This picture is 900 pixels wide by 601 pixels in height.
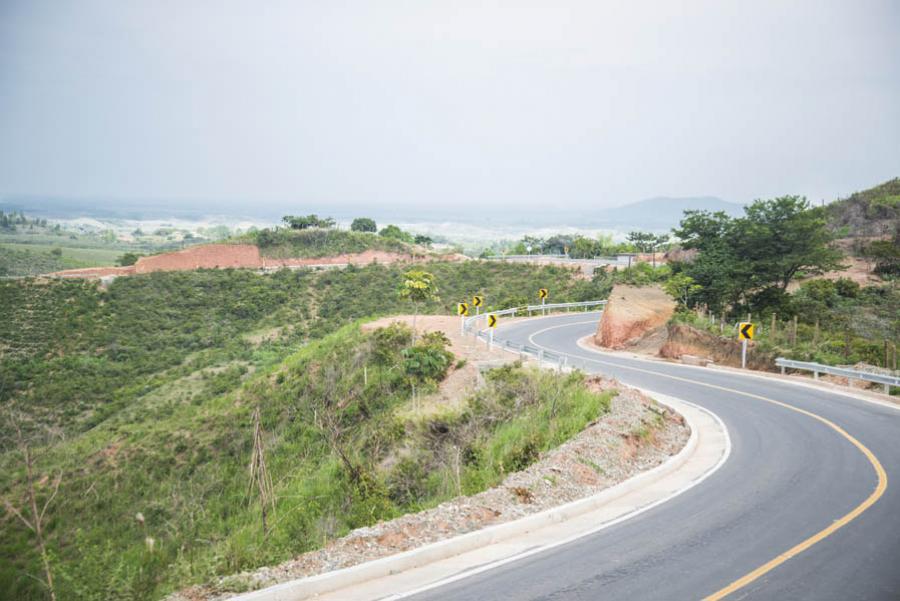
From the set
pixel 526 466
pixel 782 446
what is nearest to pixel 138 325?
pixel 526 466

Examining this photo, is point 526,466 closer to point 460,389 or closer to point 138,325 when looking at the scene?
point 460,389

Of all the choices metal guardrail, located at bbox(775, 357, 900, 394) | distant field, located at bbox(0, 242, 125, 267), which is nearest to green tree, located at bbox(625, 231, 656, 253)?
metal guardrail, located at bbox(775, 357, 900, 394)

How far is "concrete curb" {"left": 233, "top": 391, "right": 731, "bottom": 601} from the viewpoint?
6.98 meters

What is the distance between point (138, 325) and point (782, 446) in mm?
45026

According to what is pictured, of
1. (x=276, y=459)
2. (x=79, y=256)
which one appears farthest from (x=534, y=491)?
(x=79, y=256)

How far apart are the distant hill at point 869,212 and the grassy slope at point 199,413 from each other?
27076 millimetres

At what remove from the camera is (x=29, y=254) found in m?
87.6

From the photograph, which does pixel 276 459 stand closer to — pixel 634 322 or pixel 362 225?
pixel 634 322

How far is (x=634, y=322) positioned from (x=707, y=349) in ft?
17.2

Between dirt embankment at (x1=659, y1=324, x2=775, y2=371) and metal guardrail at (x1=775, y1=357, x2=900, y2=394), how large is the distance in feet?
4.77

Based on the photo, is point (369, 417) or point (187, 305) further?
point (187, 305)

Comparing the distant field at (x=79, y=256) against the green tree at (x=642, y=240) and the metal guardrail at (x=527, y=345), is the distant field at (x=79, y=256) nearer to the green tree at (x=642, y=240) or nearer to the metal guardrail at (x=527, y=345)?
the metal guardrail at (x=527, y=345)

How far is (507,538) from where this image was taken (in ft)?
28.4

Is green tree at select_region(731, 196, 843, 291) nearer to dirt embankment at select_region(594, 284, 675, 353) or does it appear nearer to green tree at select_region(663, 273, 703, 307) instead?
green tree at select_region(663, 273, 703, 307)
